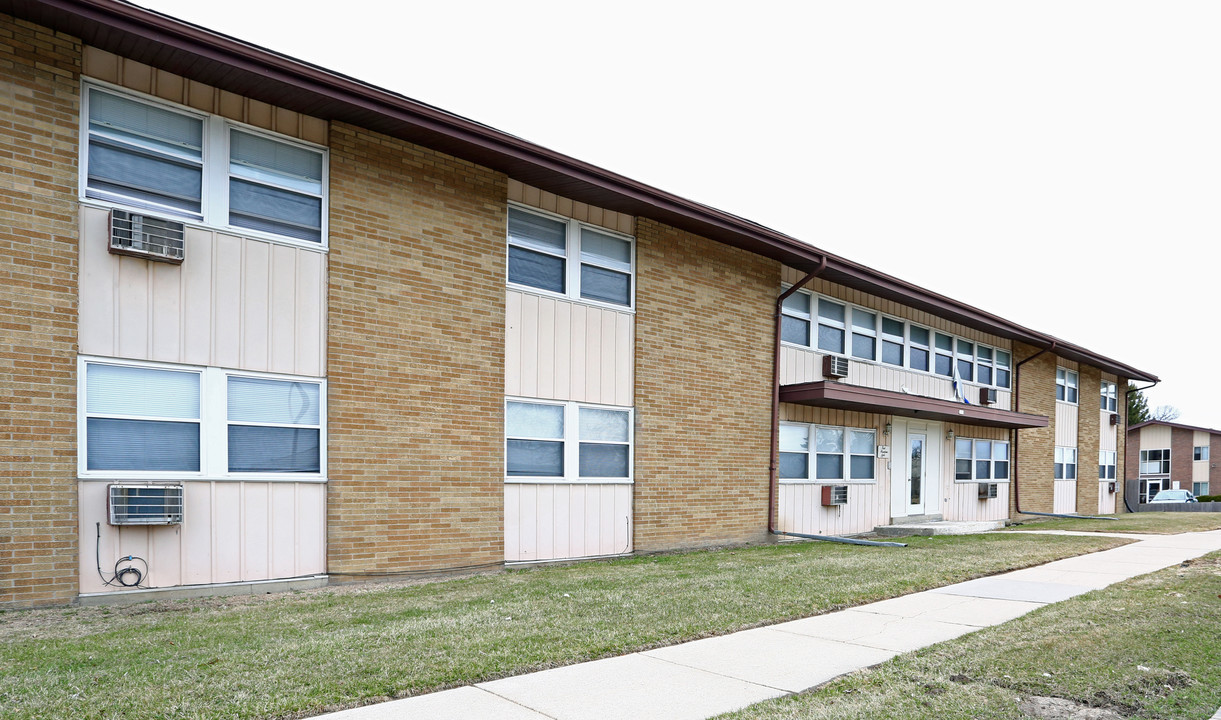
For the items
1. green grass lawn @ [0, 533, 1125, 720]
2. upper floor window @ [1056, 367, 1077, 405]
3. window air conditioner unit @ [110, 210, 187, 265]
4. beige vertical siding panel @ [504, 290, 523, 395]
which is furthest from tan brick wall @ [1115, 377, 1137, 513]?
window air conditioner unit @ [110, 210, 187, 265]

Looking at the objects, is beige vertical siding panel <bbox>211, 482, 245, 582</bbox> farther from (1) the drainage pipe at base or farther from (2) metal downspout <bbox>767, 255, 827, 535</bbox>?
(1) the drainage pipe at base

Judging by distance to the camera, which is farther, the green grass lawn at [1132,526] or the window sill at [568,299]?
the green grass lawn at [1132,526]

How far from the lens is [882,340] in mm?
18812

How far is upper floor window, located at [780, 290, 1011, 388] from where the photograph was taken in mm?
16688

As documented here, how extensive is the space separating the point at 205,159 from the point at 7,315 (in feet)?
7.95

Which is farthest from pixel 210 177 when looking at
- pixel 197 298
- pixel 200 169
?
pixel 197 298

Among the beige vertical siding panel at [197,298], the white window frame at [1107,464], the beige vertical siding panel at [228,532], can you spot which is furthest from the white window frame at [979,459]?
the beige vertical siding panel at [197,298]

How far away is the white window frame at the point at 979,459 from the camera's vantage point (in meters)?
21.4

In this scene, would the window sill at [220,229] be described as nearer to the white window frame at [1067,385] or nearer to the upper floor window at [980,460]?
the upper floor window at [980,460]

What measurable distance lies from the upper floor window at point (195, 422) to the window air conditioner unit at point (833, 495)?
10255 millimetres

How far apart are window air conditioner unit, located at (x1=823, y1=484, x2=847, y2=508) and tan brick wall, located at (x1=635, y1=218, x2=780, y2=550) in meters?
1.95

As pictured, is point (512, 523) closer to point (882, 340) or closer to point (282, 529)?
point (282, 529)

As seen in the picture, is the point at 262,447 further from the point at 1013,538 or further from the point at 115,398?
the point at 1013,538

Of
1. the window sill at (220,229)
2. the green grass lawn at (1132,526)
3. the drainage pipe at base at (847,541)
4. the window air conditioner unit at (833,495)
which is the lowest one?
the green grass lawn at (1132,526)
